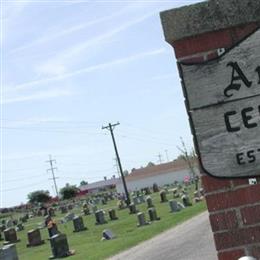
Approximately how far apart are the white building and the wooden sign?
131 m

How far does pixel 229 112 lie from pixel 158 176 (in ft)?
453

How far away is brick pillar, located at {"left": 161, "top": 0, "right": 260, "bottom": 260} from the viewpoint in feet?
12.0

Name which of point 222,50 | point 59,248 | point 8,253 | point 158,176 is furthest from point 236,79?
point 158,176

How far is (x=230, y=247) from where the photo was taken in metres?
3.66

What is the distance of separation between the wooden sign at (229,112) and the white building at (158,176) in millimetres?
131292

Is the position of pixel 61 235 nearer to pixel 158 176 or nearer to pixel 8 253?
pixel 8 253

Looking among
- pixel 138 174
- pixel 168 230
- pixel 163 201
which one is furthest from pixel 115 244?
pixel 138 174

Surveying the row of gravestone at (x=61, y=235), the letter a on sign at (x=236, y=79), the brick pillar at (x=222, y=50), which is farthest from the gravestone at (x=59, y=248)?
the letter a on sign at (x=236, y=79)

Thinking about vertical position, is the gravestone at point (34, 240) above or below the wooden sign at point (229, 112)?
below

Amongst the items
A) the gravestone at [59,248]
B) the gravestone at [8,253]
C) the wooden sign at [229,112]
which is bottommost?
the gravestone at [59,248]

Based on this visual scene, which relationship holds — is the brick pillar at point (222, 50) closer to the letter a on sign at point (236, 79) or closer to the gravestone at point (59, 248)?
the letter a on sign at point (236, 79)

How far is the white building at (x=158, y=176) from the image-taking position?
13738cm

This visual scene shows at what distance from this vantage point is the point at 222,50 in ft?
12.2

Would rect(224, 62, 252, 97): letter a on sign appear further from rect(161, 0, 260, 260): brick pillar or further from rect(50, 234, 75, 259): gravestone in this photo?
rect(50, 234, 75, 259): gravestone
